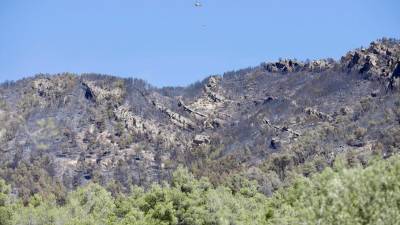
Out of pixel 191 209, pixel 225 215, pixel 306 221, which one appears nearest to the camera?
pixel 306 221

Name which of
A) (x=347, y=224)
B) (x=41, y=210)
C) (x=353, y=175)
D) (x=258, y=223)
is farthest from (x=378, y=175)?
(x=41, y=210)

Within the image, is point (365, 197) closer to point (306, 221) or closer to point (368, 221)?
point (368, 221)

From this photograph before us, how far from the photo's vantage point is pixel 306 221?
121 ft

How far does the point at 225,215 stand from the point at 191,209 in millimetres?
9094

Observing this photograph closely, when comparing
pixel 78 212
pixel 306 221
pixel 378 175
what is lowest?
pixel 78 212

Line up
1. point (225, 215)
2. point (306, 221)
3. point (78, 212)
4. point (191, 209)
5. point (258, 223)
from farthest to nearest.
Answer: point (78, 212)
point (191, 209)
point (225, 215)
point (258, 223)
point (306, 221)

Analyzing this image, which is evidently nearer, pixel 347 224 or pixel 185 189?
pixel 347 224

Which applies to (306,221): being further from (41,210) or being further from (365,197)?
(41,210)

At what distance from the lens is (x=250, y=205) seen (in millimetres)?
111438

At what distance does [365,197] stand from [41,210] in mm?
90002

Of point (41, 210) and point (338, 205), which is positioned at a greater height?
point (338, 205)

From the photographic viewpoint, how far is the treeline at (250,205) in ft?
115

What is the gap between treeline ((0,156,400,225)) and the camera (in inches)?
1380

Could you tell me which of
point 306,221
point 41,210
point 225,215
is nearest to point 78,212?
point 41,210
